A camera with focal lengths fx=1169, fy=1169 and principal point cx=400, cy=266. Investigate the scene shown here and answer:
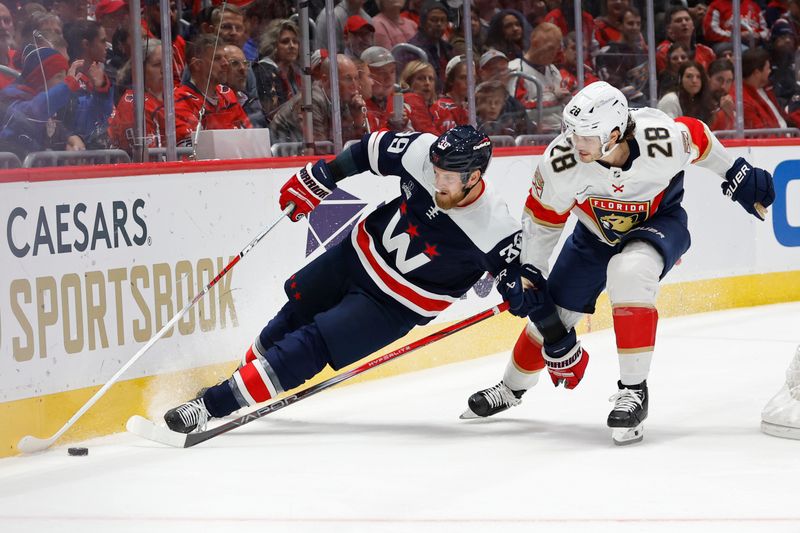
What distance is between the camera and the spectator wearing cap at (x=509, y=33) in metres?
6.16

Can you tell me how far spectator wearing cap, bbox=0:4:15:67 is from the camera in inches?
150

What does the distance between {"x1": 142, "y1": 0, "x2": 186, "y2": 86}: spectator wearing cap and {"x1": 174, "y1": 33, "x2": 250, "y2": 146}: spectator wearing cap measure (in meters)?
0.04

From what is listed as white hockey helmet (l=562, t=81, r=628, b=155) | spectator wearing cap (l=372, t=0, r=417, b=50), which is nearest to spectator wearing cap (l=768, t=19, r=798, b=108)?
spectator wearing cap (l=372, t=0, r=417, b=50)

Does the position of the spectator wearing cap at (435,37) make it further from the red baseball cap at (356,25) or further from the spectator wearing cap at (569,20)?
the spectator wearing cap at (569,20)

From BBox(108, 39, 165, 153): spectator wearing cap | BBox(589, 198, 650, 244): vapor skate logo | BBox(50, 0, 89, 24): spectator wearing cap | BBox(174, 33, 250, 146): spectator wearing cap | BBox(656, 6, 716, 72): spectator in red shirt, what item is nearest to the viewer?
BBox(589, 198, 650, 244): vapor skate logo

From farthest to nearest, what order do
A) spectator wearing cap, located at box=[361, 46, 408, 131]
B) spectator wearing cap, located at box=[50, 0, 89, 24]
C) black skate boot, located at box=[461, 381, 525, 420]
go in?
spectator wearing cap, located at box=[361, 46, 408, 131] → black skate boot, located at box=[461, 381, 525, 420] → spectator wearing cap, located at box=[50, 0, 89, 24]

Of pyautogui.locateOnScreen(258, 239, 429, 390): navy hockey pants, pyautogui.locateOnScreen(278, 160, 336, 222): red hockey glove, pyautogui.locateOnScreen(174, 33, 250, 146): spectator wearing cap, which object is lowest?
pyautogui.locateOnScreen(258, 239, 429, 390): navy hockey pants

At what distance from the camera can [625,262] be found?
3.69 metres

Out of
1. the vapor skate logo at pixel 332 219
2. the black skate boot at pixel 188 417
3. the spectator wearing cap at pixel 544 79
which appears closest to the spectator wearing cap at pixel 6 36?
the black skate boot at pixel 188 417

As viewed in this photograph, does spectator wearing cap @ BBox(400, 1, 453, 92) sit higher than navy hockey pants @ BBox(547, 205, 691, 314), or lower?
higher

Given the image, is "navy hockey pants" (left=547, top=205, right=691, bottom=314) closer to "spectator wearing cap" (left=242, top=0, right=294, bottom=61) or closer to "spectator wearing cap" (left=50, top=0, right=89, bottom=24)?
"spectator wearing cap" (left=242, top=0, right=294, bottom=61)

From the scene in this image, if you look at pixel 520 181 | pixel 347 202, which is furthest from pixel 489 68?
pixel 347 202

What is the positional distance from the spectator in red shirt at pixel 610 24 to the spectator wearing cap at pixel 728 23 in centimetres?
86

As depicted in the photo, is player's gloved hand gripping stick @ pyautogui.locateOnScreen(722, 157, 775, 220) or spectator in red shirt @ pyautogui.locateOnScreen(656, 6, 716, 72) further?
spectator in red shirt @ pyautogui.locateOnScreen(656, 6, 716, 72)
